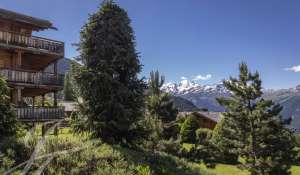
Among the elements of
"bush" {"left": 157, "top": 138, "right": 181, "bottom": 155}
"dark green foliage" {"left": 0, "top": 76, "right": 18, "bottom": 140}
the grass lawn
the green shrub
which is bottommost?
the grass lawn

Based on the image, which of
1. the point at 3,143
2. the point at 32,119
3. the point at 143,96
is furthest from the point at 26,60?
the point at 3,143

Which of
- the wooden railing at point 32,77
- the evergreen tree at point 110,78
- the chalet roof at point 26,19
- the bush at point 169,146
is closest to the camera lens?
the evergreen tree at point 110,78

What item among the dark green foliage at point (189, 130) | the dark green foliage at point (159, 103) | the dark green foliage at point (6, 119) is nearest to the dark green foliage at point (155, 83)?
the dark green foliage at point (159, 103)

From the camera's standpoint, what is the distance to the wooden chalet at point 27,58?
985 inches

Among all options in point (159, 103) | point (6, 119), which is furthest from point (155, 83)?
point (6, 119)

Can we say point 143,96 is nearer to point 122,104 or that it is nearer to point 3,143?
point 122,104

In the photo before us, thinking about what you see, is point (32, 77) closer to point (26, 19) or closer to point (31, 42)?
point (31, 42)

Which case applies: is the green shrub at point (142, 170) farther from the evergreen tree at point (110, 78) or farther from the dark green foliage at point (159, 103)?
the dark green foliage at point (159, 103)

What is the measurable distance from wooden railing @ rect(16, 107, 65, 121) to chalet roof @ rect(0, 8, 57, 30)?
7923mm

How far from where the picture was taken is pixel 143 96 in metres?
18.6

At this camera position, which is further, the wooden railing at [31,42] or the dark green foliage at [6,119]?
the wooden railing at [31,42]

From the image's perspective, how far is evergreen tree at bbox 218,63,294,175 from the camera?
29.0m

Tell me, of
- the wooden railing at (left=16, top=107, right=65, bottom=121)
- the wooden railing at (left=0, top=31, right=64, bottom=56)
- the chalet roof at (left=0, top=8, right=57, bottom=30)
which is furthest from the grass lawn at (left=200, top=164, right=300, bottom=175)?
the chalet roof at (left=0, top=8, right=57, bottom=30)

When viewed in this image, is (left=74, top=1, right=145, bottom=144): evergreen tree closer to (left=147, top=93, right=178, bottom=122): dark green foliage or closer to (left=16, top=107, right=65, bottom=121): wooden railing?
(left=16, top=107, right=65, bottom=121): wooden railing
